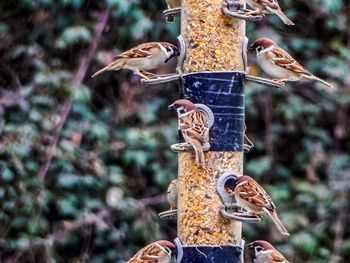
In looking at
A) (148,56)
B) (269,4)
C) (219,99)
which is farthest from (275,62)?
(148,56)

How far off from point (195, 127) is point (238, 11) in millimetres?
459

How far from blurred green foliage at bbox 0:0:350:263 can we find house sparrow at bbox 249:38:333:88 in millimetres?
2288

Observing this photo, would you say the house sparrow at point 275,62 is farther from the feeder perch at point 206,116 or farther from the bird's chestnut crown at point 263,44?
the feeder perch at point 206,116

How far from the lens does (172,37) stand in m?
7.38

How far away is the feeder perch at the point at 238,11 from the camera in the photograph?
4723 mm

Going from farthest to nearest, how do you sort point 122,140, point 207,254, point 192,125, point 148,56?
1. point 122,140
2. point 148,56
3. point 207,254
4. point 192,125

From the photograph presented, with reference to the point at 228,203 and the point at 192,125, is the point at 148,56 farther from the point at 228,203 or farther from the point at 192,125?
the point at 228,203

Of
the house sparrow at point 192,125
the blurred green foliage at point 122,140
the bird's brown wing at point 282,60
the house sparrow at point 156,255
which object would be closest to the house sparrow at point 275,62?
the bird's brown wing at point 282,60

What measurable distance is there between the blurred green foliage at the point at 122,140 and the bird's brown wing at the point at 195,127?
8.31ft

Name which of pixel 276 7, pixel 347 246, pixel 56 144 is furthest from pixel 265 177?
pixel 276 7

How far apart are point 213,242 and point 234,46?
2.20 feet

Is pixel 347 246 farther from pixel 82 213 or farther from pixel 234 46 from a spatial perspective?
pixel 234 46

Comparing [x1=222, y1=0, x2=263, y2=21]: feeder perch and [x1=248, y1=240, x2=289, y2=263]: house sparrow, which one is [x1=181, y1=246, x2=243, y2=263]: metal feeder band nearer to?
[x1=248, y1=240, x2=289, y2=263]: house sparrow

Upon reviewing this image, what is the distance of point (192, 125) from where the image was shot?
181 inches
